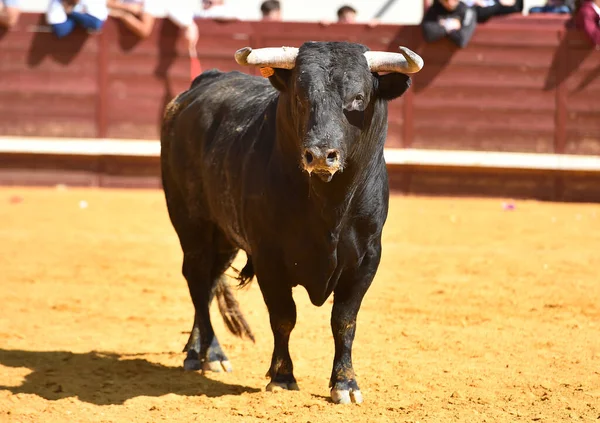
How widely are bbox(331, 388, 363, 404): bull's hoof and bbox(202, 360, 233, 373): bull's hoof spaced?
0.83 m

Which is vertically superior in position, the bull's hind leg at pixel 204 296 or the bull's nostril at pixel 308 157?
the bull's nostril at pixel 308 157

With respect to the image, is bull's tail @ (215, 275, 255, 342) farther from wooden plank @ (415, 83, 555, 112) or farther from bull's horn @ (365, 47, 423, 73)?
wooden plank @ (415, 83, 555, 112)

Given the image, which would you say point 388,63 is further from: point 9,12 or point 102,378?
point 9,12

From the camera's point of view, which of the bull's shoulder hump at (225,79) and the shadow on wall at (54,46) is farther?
the shadow on wall at (54,46)

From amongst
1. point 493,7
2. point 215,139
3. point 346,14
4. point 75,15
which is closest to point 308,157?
point 215,139

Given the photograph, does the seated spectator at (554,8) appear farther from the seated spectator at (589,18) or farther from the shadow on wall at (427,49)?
the shadow on wall at (427,49)

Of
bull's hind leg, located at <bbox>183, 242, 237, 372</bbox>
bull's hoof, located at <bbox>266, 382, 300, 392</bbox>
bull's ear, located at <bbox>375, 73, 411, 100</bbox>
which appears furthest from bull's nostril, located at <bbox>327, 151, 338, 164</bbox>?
bull's hind leg, located at <bbox>183, 242, 237, 372</bbox>

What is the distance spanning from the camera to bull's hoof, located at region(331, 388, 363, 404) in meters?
4.11

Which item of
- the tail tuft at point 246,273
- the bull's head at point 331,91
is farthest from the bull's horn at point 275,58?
the tail tuft at point 246,273

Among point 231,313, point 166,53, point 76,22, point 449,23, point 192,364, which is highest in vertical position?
point 449,23

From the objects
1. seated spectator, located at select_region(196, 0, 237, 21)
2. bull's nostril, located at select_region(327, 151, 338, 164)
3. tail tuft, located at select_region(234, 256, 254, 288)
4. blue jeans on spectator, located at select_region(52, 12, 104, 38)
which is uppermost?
bull's nostril, located at select_region(327, 151, 338, 164)

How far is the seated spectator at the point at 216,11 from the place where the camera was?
11.3 meters

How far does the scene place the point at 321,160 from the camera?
3.60 meters

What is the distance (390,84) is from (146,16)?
764 centimetres
